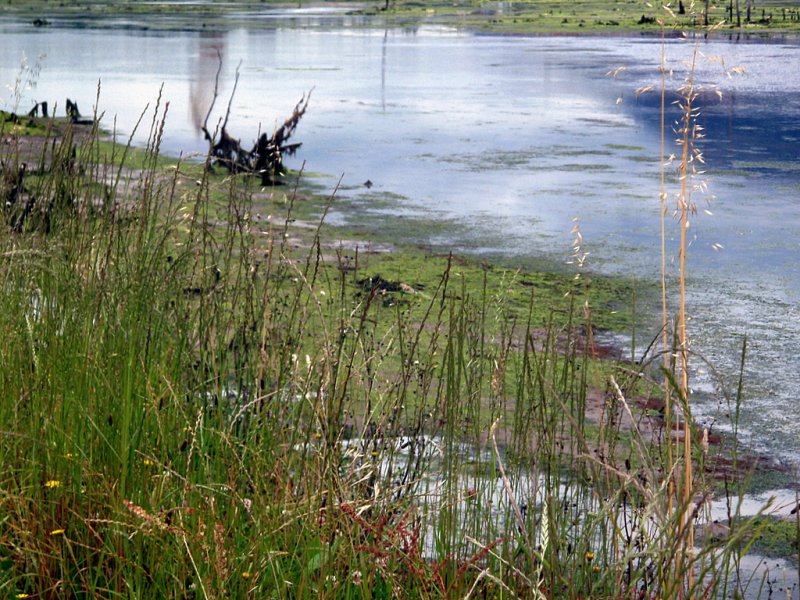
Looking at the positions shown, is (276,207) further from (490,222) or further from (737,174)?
(737,174)

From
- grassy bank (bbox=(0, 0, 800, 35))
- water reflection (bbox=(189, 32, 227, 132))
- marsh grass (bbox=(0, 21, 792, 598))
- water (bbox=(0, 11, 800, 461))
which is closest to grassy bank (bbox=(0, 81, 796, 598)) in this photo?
marsh grass (bbox=(0, 21, 792, 598))

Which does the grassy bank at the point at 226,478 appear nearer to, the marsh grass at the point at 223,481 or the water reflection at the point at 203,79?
the marsh grass at the point at 223,481

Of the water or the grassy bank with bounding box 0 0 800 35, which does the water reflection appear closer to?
the water

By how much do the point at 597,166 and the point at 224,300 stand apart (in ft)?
31.6

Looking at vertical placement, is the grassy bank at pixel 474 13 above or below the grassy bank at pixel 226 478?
above

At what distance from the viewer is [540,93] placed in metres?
20.8

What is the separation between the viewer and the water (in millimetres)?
7113

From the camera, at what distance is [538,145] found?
14391 mm

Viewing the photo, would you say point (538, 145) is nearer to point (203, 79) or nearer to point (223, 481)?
point (203, 79)

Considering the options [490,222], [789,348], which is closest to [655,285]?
[789,348]

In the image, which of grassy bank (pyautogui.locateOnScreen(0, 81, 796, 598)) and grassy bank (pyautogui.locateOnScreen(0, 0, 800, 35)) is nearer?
grassy bank (pyautogui.locateOnScreen(0, 81, 796, 598))

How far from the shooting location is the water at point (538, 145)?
23.3 feet

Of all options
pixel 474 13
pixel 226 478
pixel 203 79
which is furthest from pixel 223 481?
pixel 474 13

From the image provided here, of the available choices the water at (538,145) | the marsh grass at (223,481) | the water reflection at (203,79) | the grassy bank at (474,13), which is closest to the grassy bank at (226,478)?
the marsh grass at (223,481)
